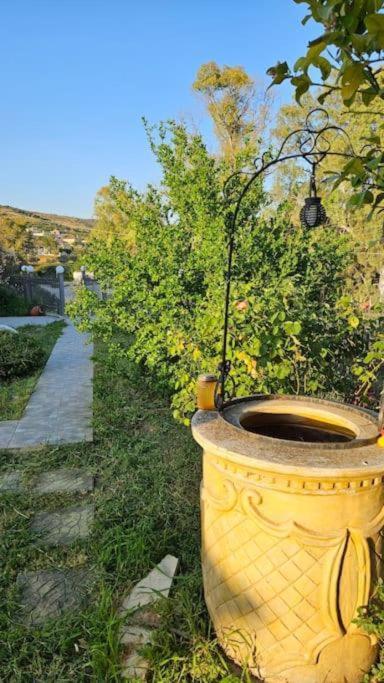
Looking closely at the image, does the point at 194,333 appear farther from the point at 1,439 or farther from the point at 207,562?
the point at 1,439

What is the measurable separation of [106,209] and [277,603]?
959 inches

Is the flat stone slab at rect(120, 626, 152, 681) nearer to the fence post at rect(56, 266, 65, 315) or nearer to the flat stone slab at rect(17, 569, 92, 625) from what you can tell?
the flat stone slab at rect(17, 569, 92, 625)

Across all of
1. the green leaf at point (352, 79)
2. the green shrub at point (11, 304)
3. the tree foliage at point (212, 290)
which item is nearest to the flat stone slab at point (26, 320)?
the green shrub at point (11, 304)

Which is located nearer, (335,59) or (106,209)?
(335,59)

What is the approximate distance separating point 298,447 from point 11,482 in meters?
2.47

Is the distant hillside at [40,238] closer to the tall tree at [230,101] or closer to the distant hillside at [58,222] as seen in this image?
the distant hillside at [58,222]

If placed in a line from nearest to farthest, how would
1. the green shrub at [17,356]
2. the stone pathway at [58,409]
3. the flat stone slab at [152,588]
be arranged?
the flat stone slab at [152,588]
the stone pathway at [58,409]
the green shrub at [17,356]

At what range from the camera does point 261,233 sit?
13.5 feet

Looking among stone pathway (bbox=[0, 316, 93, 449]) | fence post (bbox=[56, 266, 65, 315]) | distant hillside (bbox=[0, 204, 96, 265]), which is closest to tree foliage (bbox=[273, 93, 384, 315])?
stone pathway (bbox=[0, 316, 93, 449])

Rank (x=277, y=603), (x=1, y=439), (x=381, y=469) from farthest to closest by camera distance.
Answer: (x=1, y=439) → (x=277, y=603) → (x=381, y=469)

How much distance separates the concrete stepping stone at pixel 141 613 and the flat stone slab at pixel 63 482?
1.10m

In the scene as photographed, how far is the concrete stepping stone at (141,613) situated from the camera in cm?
169

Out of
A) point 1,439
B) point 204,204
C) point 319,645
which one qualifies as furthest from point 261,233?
point 319,645

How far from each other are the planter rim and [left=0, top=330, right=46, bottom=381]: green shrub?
493 cm
